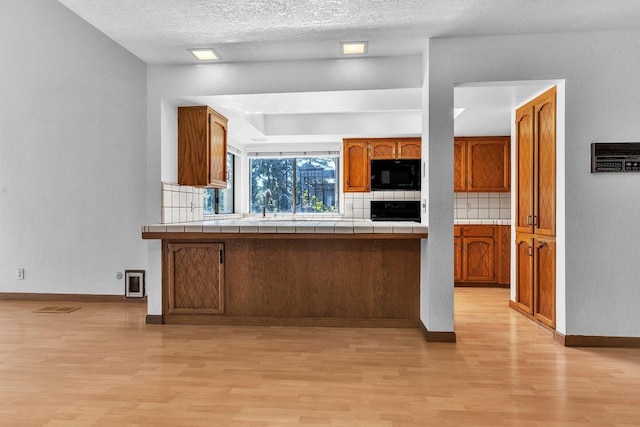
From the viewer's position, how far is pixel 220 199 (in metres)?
6.13

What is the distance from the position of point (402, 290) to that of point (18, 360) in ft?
9.52

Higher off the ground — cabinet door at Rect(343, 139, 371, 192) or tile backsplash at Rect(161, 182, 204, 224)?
cabinet door at Rect(343, 139, 371, 192)

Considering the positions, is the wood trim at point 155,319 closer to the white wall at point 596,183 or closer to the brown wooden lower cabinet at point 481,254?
the white wall at point 596,183

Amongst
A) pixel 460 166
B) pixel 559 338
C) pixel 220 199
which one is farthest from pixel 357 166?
pixel 559 338

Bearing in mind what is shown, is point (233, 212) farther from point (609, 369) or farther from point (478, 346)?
point (609, 369)

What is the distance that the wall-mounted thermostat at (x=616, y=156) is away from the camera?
120 inches

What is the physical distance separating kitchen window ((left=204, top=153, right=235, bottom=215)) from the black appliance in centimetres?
221

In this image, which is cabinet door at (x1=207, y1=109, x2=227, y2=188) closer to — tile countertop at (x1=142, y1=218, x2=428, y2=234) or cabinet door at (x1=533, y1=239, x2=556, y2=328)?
tile countertop at (x1=142, y1=218, x2=428, y2=234)

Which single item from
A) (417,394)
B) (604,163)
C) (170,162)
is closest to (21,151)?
(170,162)

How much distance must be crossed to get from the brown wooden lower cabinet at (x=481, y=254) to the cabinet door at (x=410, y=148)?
1192 millimetres

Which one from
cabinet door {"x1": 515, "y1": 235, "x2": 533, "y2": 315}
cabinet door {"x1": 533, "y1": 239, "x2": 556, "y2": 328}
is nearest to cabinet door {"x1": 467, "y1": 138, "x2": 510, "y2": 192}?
cabinet door {"x1": 515, "y1": 235, "x2": 533, "y2": 315}

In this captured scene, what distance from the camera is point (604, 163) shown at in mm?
3064

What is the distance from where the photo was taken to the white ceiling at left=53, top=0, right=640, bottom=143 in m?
2.69

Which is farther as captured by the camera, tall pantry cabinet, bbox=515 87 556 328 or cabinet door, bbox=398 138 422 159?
cabinet door, bbox=398 138 422 159
